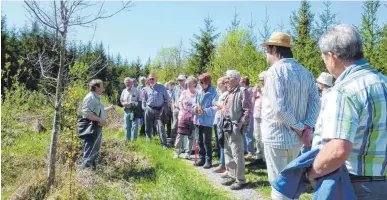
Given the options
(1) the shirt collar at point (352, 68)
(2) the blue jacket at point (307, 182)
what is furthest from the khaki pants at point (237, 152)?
(1) the shirt collar at point (352, 68)

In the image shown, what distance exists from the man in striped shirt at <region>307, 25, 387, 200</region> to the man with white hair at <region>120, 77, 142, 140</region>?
8.52m

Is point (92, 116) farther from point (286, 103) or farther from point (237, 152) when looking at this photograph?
point (286, 103)

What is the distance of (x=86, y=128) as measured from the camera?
682 cm

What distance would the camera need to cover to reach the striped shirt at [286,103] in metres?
3.60

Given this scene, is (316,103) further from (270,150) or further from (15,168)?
(15,168)

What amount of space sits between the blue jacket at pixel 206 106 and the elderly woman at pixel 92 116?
6.80 ft

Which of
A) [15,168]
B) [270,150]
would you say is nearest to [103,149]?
[15,168]

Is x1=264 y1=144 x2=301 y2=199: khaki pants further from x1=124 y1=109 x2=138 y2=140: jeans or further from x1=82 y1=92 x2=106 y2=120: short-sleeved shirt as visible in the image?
x1=124 y1=109 x2=138 y2=140: jeans

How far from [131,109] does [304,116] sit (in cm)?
718

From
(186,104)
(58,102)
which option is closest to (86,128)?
(58,102)

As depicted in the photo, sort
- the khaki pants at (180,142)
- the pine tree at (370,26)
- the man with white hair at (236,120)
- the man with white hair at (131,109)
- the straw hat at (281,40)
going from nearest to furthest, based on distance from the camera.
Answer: the straw hat at (281,40), the man with white hair at (236,120), the khaki pants at (180,142), the man with white hair at (131,109), the pine tree at (370,26)

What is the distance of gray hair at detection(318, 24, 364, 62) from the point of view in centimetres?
211

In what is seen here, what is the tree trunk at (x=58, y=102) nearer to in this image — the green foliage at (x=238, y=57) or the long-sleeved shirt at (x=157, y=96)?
the long-sleeved shirt at (x=157, y=96)

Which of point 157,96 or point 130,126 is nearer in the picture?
point 157,96
